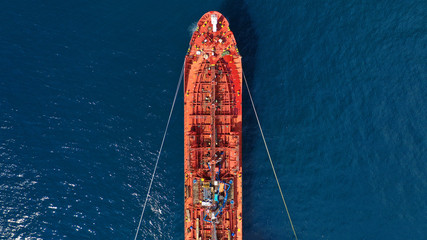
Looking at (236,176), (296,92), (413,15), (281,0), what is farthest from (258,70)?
(413,15)

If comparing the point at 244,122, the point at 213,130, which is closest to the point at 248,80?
the point at 244,122

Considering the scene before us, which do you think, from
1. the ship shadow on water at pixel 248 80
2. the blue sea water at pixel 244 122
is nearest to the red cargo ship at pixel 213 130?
the ship shadow on water at pixel 248 80

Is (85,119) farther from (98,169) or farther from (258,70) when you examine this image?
(258,70)

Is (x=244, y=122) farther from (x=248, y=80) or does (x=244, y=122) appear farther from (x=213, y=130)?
(x=213, y=130)

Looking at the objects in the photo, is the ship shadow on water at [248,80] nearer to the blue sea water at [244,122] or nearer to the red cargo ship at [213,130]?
the blue sea water at [244,122]

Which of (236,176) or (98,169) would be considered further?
(98,169)
